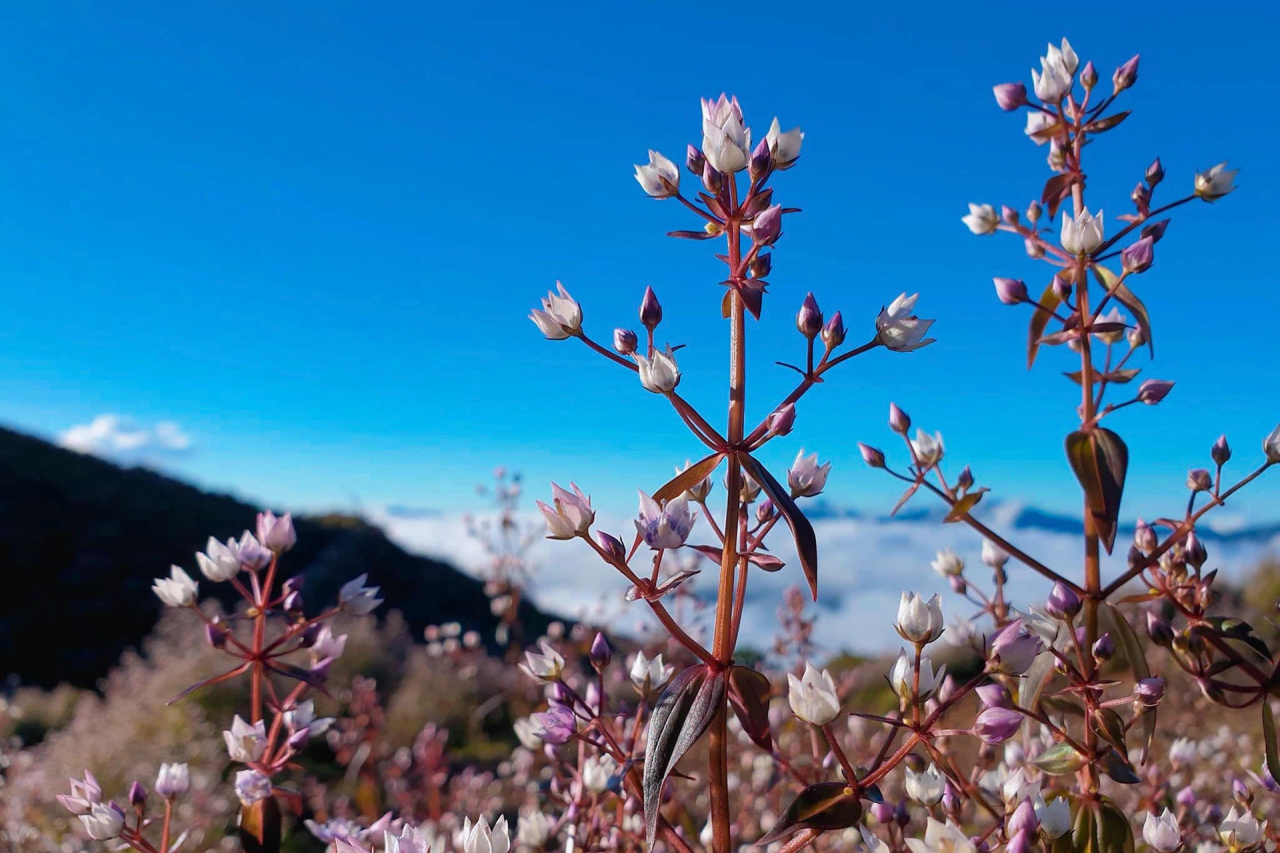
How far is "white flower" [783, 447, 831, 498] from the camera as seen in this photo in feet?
3.60

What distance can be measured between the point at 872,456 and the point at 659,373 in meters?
0.79

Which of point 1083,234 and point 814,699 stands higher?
point 1083,234

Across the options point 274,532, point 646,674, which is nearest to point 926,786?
point 646,674

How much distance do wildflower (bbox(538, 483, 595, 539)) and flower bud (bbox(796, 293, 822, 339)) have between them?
36 centimetres

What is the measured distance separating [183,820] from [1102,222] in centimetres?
465

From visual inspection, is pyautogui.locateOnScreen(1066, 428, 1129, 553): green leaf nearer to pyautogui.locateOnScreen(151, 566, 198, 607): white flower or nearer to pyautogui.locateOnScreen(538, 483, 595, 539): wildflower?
pyautogui.locateOnScreen(538, 483, 595, 539): wildflower

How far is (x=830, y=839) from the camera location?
2.10 metres

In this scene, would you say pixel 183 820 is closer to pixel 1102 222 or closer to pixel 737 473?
pixel 737 473

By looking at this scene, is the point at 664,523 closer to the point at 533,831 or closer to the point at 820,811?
the point at 820,811

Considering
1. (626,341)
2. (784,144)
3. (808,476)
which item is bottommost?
(808,476)

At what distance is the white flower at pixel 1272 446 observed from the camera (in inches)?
57.1

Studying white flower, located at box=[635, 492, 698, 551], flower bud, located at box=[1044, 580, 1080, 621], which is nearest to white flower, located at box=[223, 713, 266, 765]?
white flower, located at box=[635, 492, 698, 551]

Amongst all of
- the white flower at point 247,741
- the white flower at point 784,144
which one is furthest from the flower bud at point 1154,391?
the white flower at point 247,741

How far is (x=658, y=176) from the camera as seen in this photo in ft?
3.80
